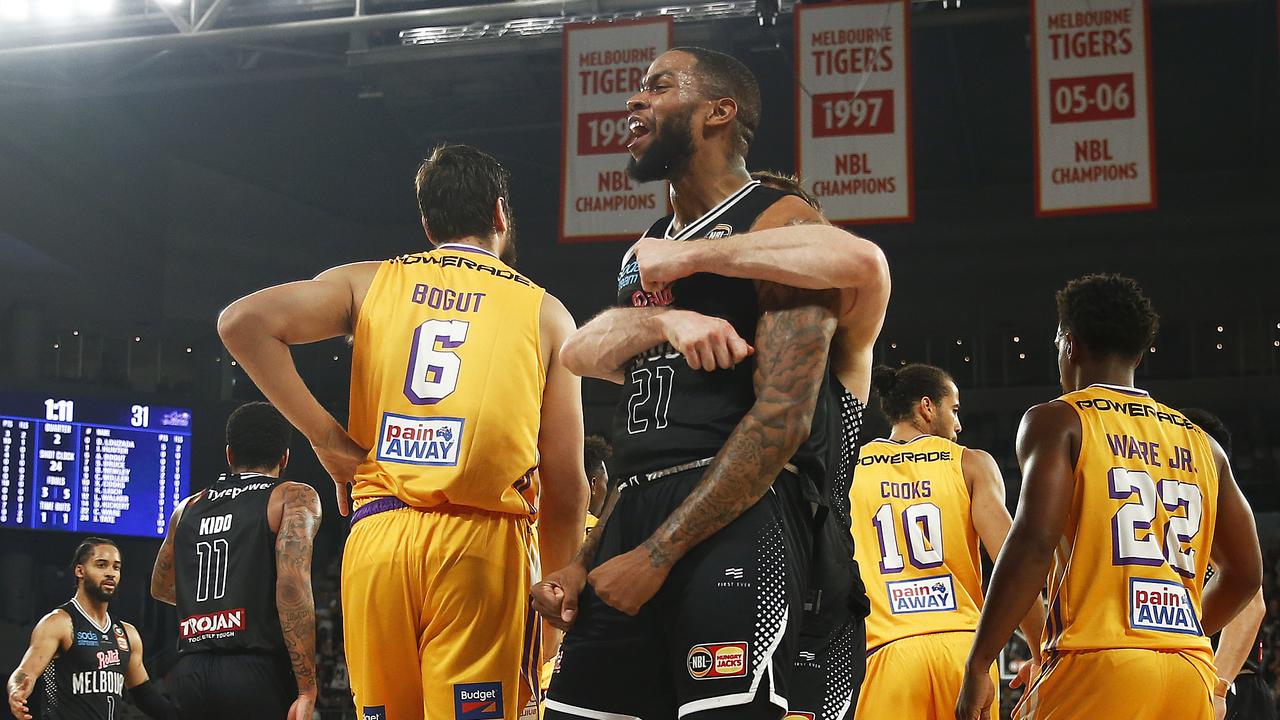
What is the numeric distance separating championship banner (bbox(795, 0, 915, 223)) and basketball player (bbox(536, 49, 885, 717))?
6653 millimetres

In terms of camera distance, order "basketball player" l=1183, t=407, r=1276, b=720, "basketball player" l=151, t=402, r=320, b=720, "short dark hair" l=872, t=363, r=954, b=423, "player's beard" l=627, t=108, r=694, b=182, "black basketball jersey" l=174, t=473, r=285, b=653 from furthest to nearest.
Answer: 1. "short dark hair" l=872, t=363, r=954, b=423
2. "black basketball jersey" l=174, t=473, r=285, b=653
3. "basketball player" l=151, t=402, r=320, b=720
4. "basketball player" l=1183, t=407, r=1276, b=720
5. "player's beard" l=627, t=108, r=694, b=182

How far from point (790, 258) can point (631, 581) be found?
67cm

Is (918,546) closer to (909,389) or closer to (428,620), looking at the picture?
(909,389)

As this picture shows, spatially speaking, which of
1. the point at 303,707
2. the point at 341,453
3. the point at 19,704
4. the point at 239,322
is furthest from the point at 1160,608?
the point at 19,704

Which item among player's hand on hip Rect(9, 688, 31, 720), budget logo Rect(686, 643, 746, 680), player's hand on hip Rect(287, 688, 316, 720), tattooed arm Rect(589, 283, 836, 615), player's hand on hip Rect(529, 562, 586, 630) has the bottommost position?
player's hand on hip Rect(9, 688, 31, 720)

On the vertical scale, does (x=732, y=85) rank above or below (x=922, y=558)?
above

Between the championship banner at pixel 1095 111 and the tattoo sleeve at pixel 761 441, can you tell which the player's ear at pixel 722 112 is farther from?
the championship banner at pixel 1095 111

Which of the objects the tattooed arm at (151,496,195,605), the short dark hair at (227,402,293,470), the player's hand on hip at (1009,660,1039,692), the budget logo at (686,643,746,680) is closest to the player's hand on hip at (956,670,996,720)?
the player's hand on hip at (1009,660,1039,692)

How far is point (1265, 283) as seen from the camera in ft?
60.1

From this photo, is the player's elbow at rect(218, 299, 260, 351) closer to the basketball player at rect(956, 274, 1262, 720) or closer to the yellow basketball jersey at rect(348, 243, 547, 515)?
the yellow basketball jersey at rect(348, 243, 547, 515)

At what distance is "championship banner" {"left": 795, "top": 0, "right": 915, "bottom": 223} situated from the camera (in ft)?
31.1

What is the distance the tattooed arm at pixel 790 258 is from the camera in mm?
2557

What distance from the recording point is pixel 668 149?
291 centimetres

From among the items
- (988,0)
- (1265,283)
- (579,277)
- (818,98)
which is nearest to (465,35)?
(818,98)
